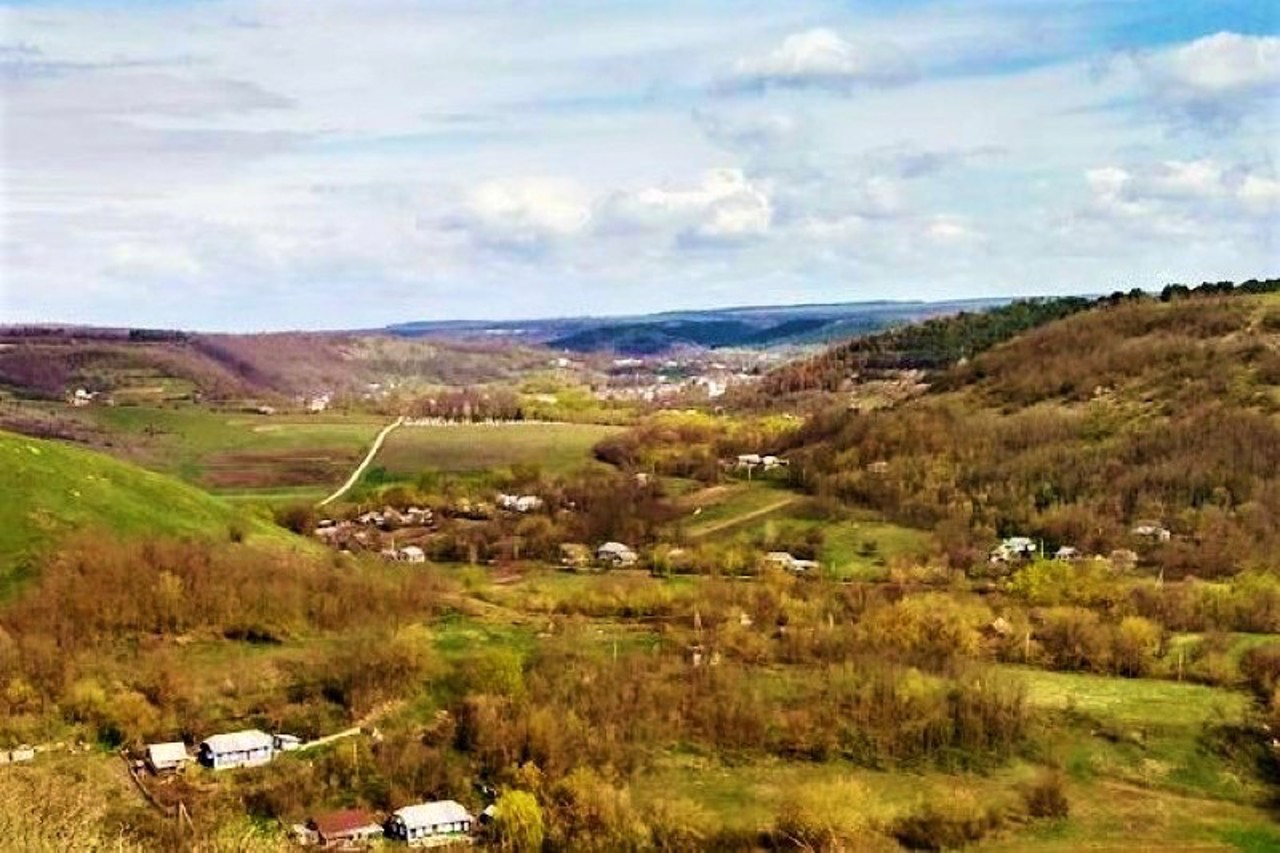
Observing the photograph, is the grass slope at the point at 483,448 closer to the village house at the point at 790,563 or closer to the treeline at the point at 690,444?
the treeline at the point at 690,444

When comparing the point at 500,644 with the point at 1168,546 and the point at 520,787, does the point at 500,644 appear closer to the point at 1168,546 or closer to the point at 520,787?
the point at 520,787

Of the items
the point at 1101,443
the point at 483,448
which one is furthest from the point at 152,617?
the point at 483,448

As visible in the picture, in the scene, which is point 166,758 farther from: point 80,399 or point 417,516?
point 80,399

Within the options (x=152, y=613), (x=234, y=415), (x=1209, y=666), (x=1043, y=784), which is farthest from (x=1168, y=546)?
(x=234, y=415)

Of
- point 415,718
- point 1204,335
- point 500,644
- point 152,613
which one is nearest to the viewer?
point 415,718

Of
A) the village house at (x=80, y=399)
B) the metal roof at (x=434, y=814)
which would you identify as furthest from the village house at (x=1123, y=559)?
the village house at (x=80, y=399)

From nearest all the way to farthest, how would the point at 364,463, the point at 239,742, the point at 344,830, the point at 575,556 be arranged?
the point at 344,830
the point at 239,742
the point at 575,556
the point at 364,463
